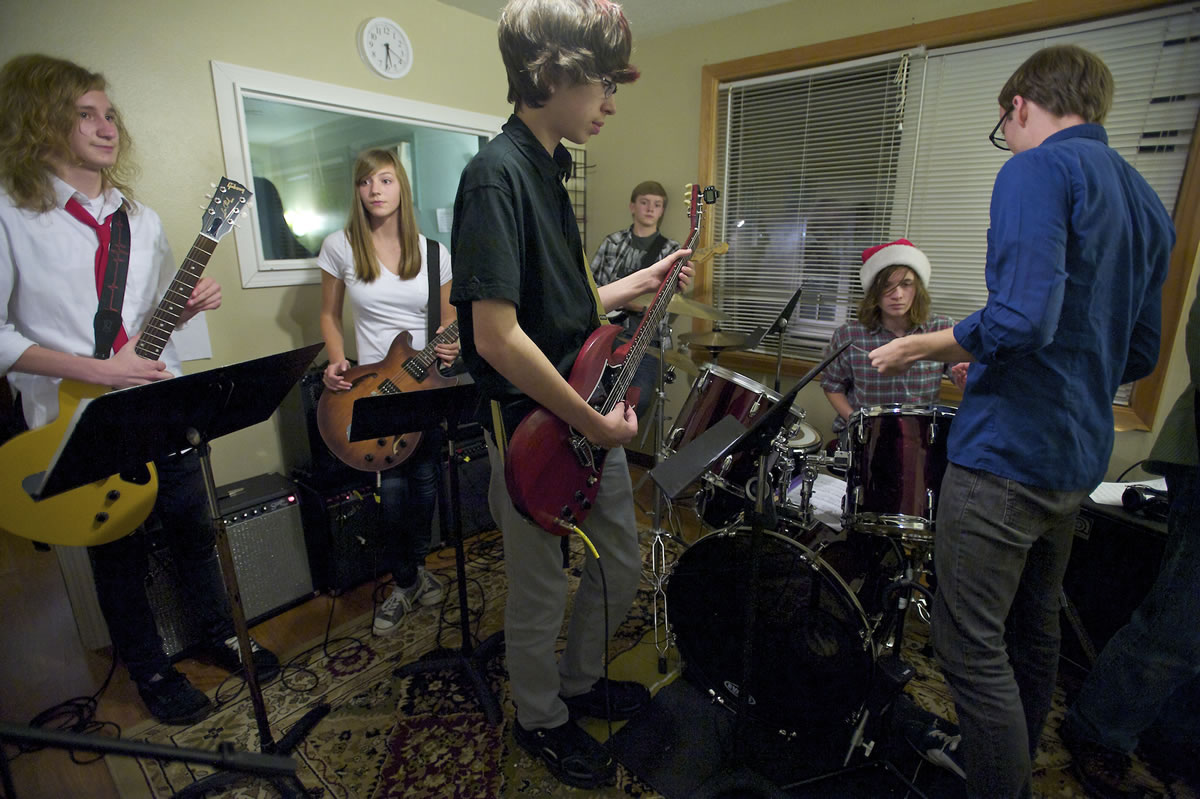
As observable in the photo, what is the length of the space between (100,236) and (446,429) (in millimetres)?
1086

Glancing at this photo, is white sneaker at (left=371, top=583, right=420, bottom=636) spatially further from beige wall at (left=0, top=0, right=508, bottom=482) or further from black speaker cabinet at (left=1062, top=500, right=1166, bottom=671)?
black speaker cabinet at (left=1062, top=500, right=1166, bottom=671)

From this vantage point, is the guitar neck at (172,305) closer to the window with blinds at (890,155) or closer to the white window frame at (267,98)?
the white window frame at (267,98)

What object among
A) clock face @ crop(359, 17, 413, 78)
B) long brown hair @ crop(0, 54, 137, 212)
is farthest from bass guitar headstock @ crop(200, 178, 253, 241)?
clock face @ crop(359, 17, 413, 78)

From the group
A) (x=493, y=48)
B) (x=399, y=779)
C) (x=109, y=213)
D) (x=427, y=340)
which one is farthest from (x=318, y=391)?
(x=493, y=48)

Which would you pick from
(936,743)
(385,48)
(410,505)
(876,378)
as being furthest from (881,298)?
(385,48)

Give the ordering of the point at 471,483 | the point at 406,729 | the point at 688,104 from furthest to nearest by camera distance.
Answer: the point at 688,104
the point at 471,483
the point at 406,729

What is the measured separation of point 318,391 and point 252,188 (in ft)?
2.90

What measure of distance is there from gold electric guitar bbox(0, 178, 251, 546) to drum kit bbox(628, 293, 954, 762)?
1378 mm

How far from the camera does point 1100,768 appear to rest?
5.08ft

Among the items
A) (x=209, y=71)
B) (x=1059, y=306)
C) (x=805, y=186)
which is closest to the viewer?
(x=1059, y=306)

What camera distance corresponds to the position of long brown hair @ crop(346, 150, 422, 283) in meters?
2.07

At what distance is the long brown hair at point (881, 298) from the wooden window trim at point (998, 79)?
59 cm

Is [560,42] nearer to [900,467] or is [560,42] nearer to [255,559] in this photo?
[900,467]

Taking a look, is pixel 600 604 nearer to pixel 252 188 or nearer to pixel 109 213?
pixel 109 213
